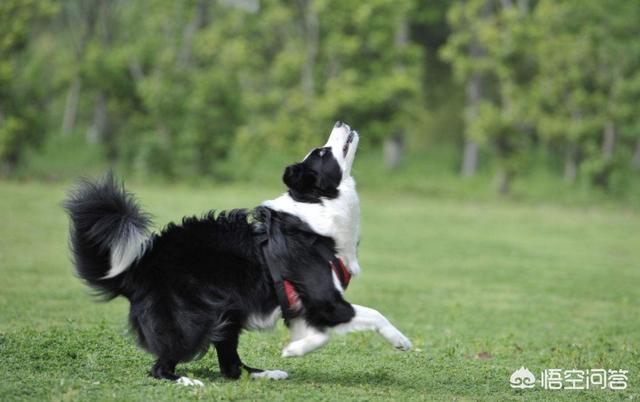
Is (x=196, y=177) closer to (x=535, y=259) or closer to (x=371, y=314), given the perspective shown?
(x=535, y=259)

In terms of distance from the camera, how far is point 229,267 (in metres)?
6.30

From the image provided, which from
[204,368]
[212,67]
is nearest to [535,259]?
[204,368]

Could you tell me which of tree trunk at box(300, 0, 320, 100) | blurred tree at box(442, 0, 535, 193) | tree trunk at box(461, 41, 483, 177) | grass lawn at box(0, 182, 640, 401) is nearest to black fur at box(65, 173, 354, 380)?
grass lawn at box(0, 182, 640, 401)

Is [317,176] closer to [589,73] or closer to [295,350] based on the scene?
[295,350]

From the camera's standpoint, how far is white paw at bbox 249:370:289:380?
6.48 metres

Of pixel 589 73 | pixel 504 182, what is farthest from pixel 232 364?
pixel 589 73

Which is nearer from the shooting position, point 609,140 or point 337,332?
point 337,332

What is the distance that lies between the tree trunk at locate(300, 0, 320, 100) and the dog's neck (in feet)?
80.9

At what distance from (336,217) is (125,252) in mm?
1516

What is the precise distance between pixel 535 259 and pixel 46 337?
11673 millimetres

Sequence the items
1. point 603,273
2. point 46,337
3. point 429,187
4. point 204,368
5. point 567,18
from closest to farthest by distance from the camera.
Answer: point 204,368 → point 46,337 → point 603,273 → point 567,18 → point 429,187

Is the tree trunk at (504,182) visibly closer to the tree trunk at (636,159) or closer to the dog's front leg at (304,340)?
the tree trunk at (636,159)

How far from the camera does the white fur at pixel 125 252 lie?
6148mm

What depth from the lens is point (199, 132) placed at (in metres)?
30.2
